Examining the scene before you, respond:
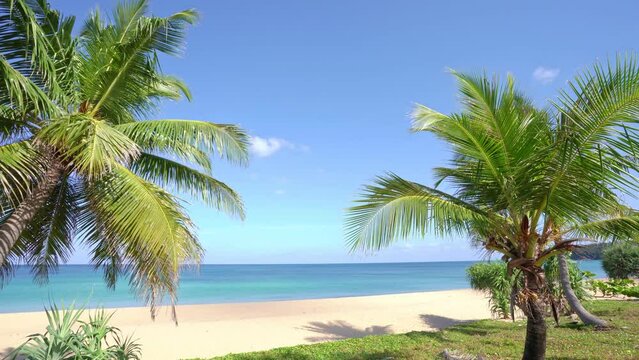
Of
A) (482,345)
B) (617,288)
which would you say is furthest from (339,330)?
(617,288)

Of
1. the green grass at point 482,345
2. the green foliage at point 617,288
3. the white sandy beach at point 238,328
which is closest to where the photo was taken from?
the green grass at point 482,345

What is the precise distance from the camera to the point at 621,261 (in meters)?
26.6

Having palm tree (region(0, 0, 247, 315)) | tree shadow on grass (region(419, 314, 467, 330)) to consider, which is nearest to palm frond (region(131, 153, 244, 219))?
palm tree (region(0, 0, 247, 315))

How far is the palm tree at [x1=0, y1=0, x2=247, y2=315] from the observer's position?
504 cm

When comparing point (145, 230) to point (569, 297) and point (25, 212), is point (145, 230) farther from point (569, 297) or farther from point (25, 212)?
point (569, 297)

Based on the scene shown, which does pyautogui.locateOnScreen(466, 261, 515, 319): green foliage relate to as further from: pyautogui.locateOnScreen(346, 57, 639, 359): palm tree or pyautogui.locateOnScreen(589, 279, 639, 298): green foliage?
pyautogui.locateOnScreen(346, 57, 639, 359): palm tree

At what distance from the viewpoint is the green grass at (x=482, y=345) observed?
8078 millimetres

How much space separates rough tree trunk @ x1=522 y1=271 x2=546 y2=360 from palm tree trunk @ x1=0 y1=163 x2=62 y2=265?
6159 mm

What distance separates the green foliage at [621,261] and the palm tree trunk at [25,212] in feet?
94.1

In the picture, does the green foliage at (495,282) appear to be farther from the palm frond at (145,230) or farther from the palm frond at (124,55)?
the palm frond at (124,55)

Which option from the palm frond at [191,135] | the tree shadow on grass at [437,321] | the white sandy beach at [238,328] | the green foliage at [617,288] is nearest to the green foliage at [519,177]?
the palm frond at [191,135]

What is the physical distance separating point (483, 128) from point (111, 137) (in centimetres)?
450

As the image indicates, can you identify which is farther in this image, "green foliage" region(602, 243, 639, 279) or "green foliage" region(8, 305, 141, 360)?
"green foliage" region(602, 243, 639, 279)

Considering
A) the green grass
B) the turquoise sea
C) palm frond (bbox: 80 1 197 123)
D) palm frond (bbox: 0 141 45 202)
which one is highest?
palm frond (bbox: 80 1 197 123)
